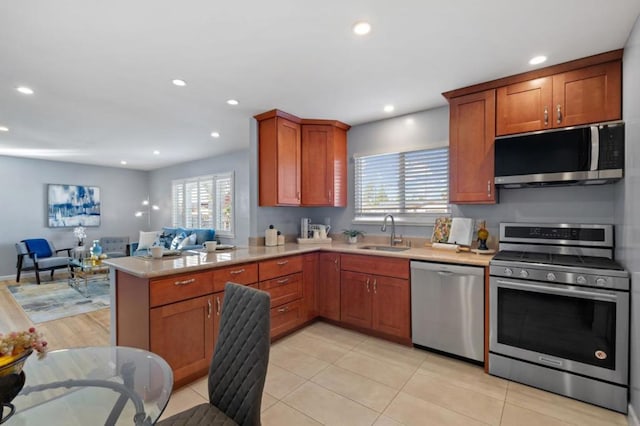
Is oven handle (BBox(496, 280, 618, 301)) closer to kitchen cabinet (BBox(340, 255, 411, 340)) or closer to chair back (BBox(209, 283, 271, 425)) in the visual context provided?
kitchen cabinet (BBox(340, 255, 411, 340))

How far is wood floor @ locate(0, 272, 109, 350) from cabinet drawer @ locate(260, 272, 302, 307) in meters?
1.78

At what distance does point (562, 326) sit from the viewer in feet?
6.83

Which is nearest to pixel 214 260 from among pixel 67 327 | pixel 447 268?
pixel 447 268

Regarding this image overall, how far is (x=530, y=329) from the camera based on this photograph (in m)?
2.19

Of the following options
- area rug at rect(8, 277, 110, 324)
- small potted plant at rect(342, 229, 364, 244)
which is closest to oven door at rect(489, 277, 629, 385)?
small potted plant at rect(342, 229, 364, 244)

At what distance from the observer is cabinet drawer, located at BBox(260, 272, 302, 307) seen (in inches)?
115

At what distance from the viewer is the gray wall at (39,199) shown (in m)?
5.95

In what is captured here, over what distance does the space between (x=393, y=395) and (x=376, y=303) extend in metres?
0.96

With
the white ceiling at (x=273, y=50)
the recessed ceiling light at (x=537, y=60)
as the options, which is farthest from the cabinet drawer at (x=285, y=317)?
the recessed ceiling light at (x=537, y=60)

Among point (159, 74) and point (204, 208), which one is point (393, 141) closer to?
point (159, 74)

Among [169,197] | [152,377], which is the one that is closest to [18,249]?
[169,197]

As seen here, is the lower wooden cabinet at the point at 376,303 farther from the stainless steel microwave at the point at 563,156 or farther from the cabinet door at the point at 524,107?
the cabinet door at the point at 524,107

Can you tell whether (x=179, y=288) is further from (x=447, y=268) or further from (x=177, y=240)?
(x=177, y=240)

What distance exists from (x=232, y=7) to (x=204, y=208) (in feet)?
18.5
